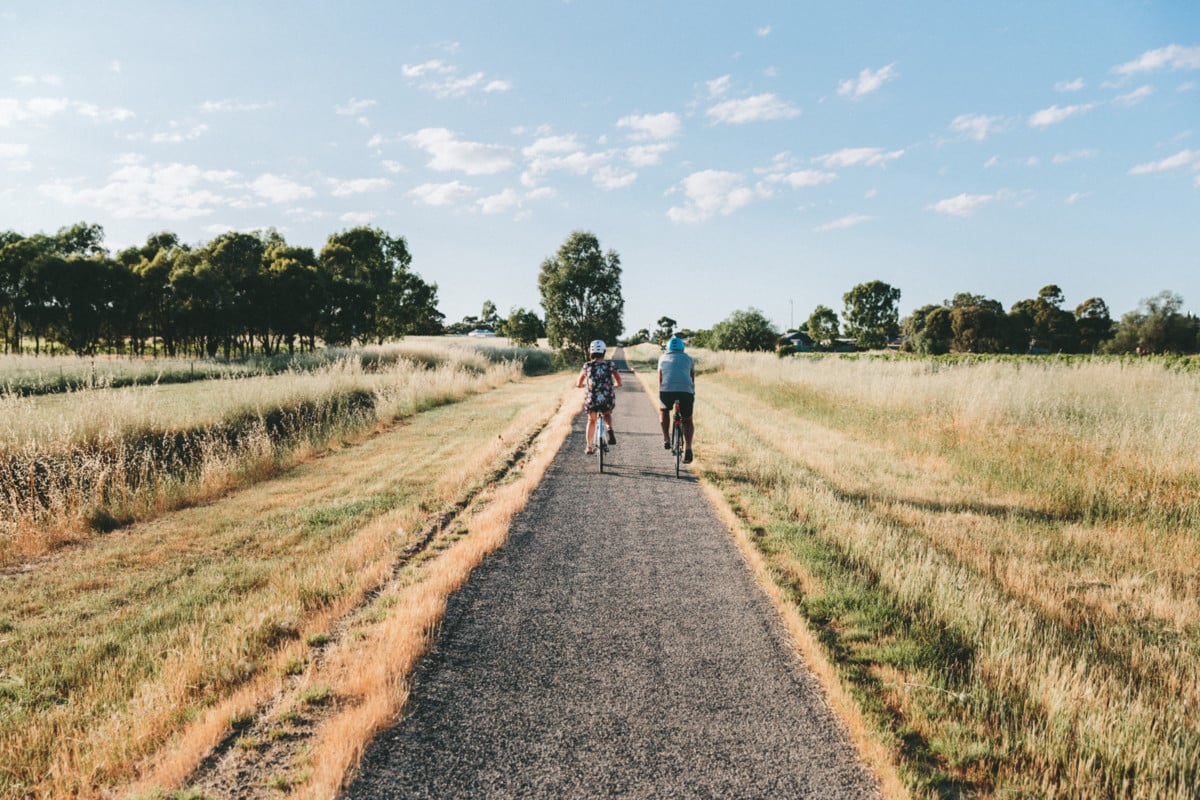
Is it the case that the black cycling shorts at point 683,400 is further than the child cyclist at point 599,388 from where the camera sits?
No

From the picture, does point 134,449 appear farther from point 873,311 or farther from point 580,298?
point 873,311

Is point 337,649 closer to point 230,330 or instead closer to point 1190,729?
point 1190,729

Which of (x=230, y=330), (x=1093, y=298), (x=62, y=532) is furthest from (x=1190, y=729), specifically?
(x=1093, y=298)

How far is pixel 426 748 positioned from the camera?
3.06m

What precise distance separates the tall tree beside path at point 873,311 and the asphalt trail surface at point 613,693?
106001 millimetres

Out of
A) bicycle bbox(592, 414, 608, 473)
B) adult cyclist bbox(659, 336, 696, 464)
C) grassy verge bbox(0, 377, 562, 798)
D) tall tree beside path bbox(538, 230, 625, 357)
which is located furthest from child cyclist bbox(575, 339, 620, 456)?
tall tree beside path bbox(538, 230, 625, 357)

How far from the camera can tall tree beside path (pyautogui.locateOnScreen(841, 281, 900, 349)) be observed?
9944cm

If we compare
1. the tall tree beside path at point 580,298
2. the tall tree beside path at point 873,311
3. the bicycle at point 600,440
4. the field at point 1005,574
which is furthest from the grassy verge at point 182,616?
the tall tree beside path at point 873,311

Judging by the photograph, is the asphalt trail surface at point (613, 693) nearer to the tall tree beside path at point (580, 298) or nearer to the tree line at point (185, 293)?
the tree line at point (185, 293)

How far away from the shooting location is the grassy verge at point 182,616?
3318 mm

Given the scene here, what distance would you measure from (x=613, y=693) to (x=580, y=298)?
57.9 meters

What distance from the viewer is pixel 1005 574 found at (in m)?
6.00

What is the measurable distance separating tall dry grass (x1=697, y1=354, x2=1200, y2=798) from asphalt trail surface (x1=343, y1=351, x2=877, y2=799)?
0.50 meters

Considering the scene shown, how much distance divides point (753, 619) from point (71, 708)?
483 centimetres
